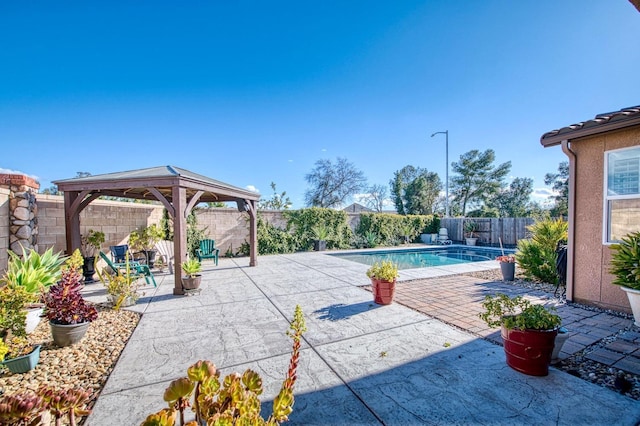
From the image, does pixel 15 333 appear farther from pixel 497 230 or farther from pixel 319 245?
pixel 497 230

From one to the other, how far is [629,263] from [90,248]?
10413mm

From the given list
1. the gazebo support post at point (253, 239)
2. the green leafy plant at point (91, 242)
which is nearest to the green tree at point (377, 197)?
the gazebo support post at point (253, 239)

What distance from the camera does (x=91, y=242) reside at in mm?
6770

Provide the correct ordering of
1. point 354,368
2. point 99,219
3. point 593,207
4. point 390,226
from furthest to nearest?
point 390,226
point 99,219
point 593,207
point 354,368

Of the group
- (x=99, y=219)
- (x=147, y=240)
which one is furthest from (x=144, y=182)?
(x=147, y=240)

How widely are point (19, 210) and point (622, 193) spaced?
9.94 metres

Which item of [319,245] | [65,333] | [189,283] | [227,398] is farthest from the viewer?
[319,245]

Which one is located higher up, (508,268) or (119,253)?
(119,253)

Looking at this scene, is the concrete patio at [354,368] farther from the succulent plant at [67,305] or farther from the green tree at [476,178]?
the green tree at [476,178]

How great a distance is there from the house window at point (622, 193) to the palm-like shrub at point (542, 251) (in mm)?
2170

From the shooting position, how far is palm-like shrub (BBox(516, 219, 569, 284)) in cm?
632

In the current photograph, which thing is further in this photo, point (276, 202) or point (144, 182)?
point (276, 202)

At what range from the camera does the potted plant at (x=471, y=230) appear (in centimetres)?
1558

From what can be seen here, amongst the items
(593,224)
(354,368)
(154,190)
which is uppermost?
(154,190)
